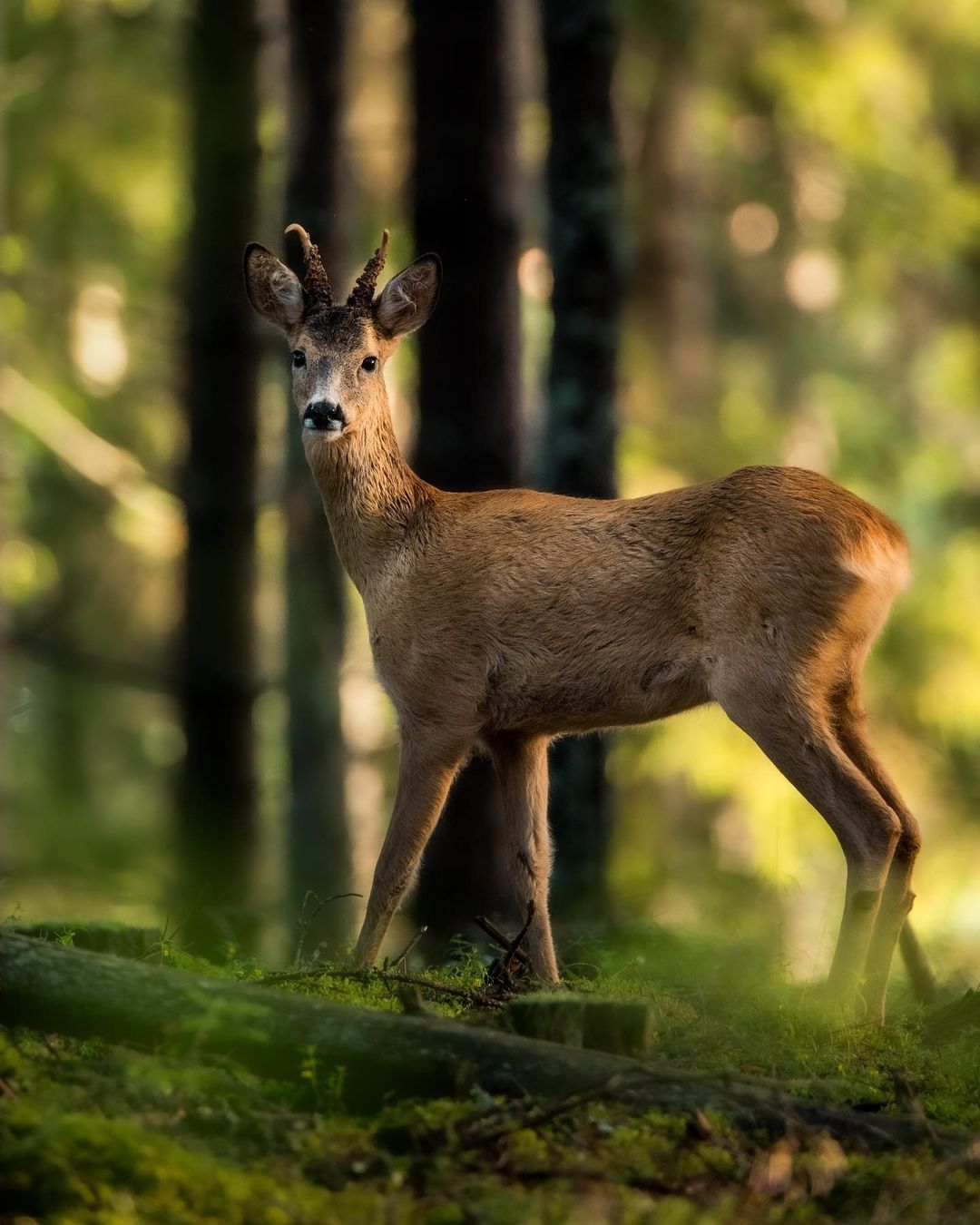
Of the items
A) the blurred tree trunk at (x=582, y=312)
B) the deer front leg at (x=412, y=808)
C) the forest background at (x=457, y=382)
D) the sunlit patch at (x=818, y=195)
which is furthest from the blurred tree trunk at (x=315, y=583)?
the sunlit patch at (x=818, y=195)

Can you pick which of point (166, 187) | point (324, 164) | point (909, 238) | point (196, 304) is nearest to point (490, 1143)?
point (196, 304)

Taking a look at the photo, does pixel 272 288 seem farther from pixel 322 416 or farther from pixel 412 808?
pixel 412 808

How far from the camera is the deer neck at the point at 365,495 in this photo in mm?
7773

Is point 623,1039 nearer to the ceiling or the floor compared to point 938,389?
nearer to the floor

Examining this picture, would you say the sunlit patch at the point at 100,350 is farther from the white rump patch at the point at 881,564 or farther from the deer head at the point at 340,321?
the white rump patch at the point at 881,564

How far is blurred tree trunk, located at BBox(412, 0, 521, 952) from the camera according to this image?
10.4 metres

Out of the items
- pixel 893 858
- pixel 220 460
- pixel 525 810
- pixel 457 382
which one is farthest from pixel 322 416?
pixel 220 460

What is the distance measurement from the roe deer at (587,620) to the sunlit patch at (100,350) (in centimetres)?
1359

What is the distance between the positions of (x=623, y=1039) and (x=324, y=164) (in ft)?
34.8

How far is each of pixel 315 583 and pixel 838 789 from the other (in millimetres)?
7652

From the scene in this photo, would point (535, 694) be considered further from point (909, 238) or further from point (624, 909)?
point (909, 238)

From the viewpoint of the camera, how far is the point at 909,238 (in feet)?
59.4

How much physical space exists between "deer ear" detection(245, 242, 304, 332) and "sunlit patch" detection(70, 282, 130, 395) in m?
13.0

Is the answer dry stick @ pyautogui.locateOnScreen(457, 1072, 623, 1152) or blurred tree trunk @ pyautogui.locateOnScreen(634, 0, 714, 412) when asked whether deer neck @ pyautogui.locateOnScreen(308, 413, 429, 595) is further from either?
blurred tree trunk @ pyautogui.locateOnScreen(634, 0, 714, 412)
